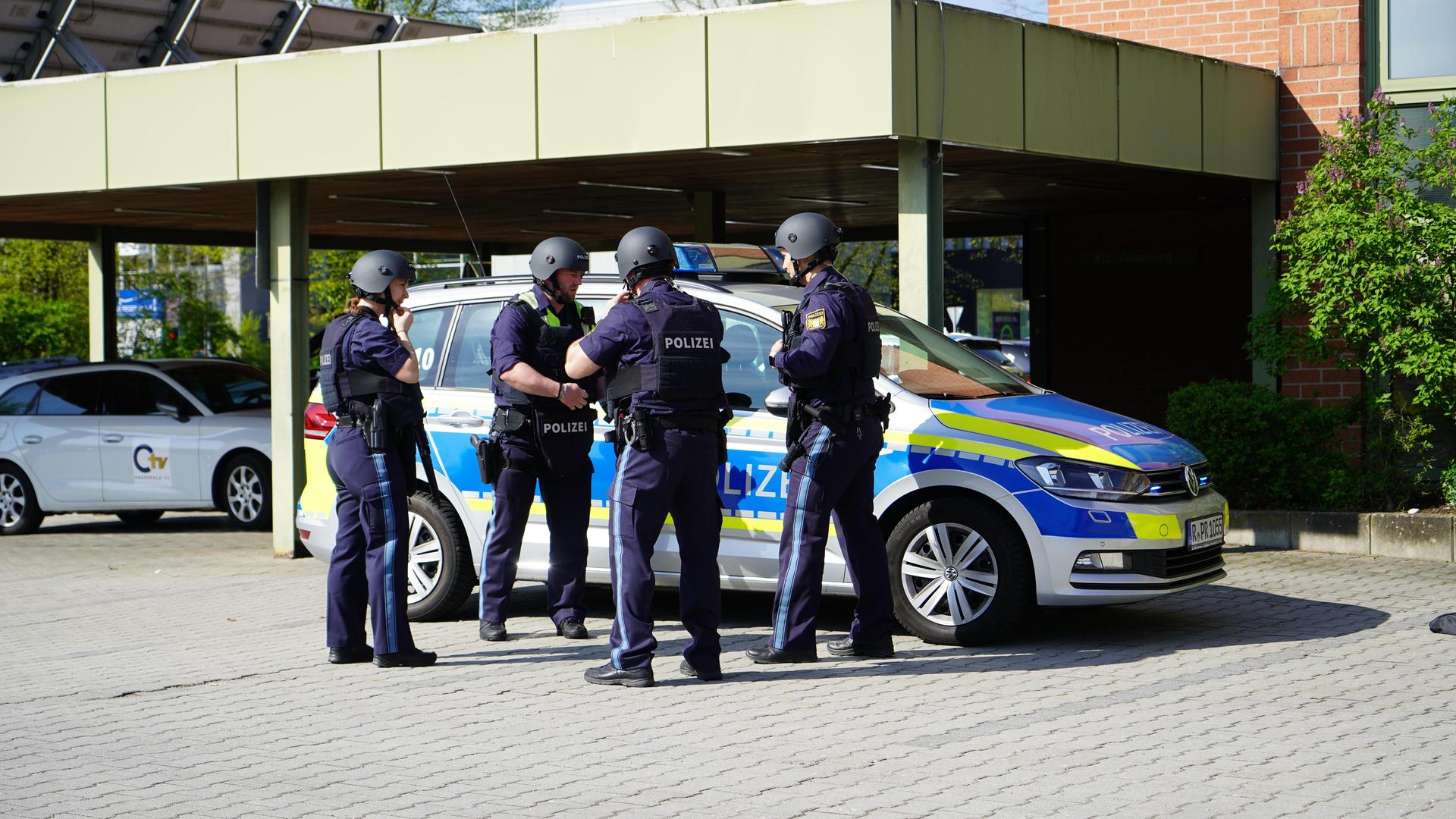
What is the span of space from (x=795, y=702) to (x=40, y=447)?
32.8 feet

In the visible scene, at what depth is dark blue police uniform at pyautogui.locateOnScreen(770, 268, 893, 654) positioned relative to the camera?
7.57 meters

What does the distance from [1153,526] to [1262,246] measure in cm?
645

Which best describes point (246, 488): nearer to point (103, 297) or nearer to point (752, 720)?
point (103, 297)

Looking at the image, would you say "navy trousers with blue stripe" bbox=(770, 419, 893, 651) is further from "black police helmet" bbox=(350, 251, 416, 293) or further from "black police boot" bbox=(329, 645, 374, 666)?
"black police helmet" bbox=(350, 251, 416, 293)

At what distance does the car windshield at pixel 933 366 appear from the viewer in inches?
335

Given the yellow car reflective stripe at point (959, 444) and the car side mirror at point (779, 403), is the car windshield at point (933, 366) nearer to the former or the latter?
the yellow car reflective stripe at point (959, 444)

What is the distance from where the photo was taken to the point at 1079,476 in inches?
314

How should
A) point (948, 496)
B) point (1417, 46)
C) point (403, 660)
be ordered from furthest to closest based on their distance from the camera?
point (1417, 46), point (948, 496), point (403, 660)

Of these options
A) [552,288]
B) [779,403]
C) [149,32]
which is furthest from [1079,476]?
[149,32]

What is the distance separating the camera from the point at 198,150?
12.5m

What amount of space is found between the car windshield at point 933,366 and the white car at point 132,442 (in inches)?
271

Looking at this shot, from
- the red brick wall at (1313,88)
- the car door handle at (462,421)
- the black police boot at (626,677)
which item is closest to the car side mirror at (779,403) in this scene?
the black police boot at (626,677)

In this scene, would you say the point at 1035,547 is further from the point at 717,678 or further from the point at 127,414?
the point at 127,414

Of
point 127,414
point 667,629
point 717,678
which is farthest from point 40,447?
point 717,678
